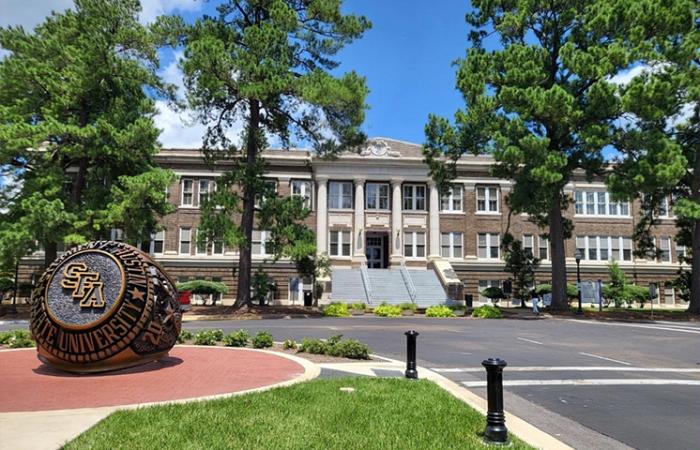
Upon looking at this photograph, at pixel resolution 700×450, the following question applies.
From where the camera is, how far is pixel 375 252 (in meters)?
45.0

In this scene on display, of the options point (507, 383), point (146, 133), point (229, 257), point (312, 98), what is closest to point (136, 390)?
point (507, 383)

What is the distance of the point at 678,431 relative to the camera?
6188 millimetres

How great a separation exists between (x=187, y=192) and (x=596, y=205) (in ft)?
114

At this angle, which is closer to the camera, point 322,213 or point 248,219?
point 248,219

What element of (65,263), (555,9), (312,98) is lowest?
A: (65,263)

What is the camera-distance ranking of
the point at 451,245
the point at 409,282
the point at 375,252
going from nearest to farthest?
the point at 409,282 → the point at 451,245 → the point at 375,252

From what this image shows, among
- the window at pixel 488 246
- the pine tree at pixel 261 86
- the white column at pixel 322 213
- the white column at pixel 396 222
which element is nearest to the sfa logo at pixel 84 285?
the pine tree at pixel 261 86

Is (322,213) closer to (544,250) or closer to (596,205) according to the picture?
(544,250)

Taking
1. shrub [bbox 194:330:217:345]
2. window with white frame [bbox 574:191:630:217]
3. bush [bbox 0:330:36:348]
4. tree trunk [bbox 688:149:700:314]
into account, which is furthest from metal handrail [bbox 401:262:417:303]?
bush [bbox 0:330:36:348]

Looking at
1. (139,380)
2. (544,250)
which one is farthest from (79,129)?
(544,250)

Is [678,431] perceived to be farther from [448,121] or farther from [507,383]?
[448,121]

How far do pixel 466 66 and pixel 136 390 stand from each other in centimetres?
2500

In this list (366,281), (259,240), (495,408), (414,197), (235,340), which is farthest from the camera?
(414,197)

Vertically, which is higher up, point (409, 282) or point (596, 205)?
point (596, 205)
